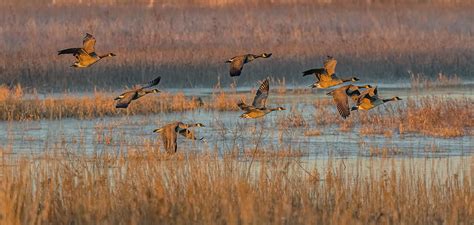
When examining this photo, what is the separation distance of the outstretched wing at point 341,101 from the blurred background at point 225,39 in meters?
14.3

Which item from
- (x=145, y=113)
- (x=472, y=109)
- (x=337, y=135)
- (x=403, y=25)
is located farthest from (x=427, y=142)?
(x=403, y=25)

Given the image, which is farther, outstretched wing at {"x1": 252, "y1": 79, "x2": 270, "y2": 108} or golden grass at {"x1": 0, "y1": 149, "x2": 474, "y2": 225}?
outstretched wing at {"x1": 252, "y1": 79, "x2": 270, "y2": 108}

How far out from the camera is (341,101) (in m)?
11.1

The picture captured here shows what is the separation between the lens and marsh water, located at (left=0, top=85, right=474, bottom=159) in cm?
1452

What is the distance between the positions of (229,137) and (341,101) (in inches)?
234

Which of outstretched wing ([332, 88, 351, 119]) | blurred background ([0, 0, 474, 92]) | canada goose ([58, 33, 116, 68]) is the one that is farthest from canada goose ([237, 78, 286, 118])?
blurred background ([0, 0, 474, 92])

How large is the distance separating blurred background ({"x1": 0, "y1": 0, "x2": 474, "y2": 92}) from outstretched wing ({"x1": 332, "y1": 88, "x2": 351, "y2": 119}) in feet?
46.8

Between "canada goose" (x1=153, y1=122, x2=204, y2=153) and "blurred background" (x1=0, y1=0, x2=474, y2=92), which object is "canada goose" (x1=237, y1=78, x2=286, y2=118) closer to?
"canada goose" (x1=153, y1=122, x2=204, y2=153)

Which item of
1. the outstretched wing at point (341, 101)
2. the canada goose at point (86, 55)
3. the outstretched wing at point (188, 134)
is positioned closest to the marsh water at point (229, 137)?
the outstretched wing at point (341, 101)

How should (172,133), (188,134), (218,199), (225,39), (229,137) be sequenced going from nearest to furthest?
(218,199) < (188,134) < (172,133) < (229,137) < (225,39)

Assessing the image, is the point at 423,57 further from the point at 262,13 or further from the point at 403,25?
the point at 262,13

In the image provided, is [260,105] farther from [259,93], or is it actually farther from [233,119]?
[233,119]

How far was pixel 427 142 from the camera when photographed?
1584 centimetres

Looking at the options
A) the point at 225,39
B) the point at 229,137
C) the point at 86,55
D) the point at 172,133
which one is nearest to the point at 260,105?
the point at 172,133
